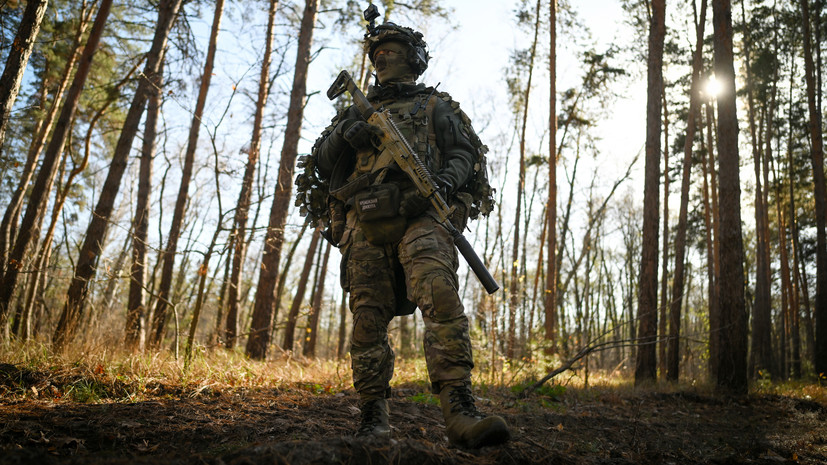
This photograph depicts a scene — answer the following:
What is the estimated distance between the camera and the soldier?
284 cm

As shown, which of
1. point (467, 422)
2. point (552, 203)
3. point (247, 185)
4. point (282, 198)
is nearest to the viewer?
point (467, 422)

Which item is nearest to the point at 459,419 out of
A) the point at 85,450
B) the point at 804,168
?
the point at 85,450

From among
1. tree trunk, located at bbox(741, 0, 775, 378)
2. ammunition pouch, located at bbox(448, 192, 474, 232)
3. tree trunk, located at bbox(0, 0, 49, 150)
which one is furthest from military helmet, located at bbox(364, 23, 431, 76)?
tree trunk, located at bbox(741, 0, 775, 378)

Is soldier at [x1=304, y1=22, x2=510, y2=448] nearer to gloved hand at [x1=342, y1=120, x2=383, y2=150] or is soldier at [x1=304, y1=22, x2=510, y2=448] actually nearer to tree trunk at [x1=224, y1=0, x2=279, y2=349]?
gloved hand at [x1=342, y1=120, x2=383, y2=150]

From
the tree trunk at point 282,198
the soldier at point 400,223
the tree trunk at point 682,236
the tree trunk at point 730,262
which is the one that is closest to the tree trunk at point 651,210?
the tree trunk at point 682,236

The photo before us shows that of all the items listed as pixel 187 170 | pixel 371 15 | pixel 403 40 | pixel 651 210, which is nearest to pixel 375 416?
pixel 403 40

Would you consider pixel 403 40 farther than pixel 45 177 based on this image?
No

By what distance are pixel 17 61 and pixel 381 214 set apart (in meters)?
4.08

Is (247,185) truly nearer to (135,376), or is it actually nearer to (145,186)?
(145,186)

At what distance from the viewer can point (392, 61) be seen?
3.60 metres

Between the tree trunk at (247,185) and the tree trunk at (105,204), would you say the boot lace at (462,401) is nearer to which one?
the tree trunk at (105,204)

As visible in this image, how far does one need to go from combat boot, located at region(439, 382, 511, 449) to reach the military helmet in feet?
7.29

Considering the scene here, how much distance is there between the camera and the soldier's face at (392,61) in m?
3.60

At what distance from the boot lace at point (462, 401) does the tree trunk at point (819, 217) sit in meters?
13.3
